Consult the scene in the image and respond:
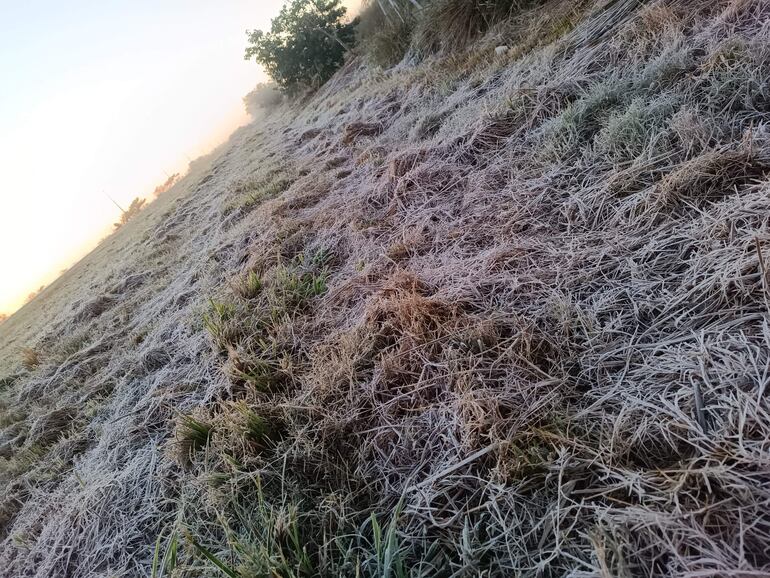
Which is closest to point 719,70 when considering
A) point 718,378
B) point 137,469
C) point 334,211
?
point 718,378

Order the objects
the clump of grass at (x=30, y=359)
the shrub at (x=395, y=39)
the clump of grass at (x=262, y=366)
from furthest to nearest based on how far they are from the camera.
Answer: the shrub at (x=395, y=39) < the clump of grass at (x=30, y=359) < the clump of grass at (x=262, y=366)

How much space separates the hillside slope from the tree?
12263 mm

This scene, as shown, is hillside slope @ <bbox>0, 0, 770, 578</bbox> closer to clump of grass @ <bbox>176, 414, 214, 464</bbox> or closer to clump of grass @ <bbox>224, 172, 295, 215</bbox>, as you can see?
clump of grass @ <bbox>176, 414, 214, 464</bbox>

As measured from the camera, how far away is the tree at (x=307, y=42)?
12633mm

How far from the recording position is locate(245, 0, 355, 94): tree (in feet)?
41.4

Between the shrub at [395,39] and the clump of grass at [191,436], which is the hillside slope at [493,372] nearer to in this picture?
the clump of grass at [191,436]

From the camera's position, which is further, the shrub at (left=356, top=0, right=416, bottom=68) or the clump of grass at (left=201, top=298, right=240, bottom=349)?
the shrub at (left=356, top=0, right=416, bottom=68)

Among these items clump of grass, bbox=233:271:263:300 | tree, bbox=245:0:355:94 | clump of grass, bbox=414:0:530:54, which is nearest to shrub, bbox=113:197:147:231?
tree, bbox=245:0:355:94

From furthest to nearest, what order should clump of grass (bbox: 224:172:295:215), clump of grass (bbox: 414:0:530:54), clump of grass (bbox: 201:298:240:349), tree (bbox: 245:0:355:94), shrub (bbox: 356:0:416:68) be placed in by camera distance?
tree (bbox: 245:0:355:94)
shrub (bbox: 356:0:416:68)
clump of grass (bbox: 224:172:295:215)
clump of grass (bbox: 414:0:530:54)
clump of grass (bbox: 201:298:240:349)

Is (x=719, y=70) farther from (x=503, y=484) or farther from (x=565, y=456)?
(x=503, y=484)

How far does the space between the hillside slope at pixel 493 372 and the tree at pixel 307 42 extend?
12.3 metres

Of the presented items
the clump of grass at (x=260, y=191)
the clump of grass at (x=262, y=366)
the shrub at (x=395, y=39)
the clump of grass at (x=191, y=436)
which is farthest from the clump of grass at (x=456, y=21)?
the clump of grass at (x=191, y=436)

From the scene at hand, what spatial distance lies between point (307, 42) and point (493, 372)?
1505cm

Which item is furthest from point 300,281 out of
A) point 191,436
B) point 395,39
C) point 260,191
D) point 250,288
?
point 395,39
